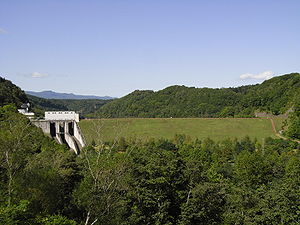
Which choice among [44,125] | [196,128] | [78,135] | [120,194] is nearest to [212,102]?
[196,128]

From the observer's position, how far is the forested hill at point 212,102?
94581 millimetres


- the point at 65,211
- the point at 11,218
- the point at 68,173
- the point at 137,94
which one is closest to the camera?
the point at 11,218

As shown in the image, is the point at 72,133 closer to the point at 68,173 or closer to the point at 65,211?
the point at 68,173

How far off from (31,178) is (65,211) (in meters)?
3.87

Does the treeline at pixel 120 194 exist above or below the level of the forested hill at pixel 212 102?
below

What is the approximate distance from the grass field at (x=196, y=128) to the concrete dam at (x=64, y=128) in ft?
6.17

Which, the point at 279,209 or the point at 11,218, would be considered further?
the point at 279,209

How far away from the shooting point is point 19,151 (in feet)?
56.9

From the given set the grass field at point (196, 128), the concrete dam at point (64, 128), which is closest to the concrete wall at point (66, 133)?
the concrete dam at point (64, 128)

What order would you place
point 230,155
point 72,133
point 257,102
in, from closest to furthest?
point 230,155, point 72,133, point 257,102

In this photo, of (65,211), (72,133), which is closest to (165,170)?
(65,211)

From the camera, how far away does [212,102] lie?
12125 centimetres

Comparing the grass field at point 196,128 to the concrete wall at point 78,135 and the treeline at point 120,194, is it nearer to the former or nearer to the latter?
the concrete wall at point 78,135

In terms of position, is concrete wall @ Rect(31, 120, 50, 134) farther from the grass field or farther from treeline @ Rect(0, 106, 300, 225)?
treeline @ Rect(0, 106, 300, 225)
